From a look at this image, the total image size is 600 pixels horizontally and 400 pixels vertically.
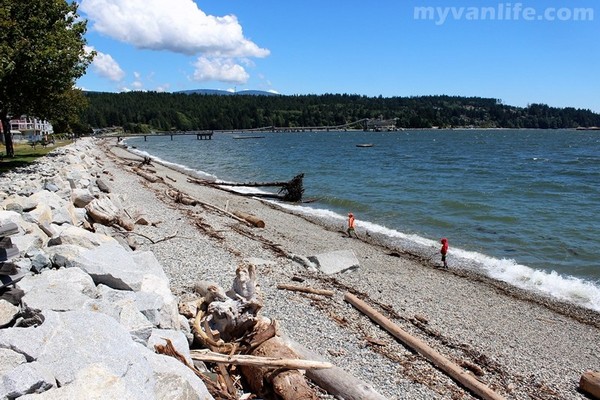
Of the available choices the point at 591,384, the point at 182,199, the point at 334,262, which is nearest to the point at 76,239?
the point at 334,262

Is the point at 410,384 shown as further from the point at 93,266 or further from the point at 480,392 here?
the point at 93,266

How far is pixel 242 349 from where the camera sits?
6.54 metres

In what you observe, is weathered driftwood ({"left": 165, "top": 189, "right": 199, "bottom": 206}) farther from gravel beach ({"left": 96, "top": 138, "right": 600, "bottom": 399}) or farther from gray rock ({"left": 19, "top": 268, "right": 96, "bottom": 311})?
gray rock ({"left": 19, "top": 268, "right": 96, "bottom": 311})

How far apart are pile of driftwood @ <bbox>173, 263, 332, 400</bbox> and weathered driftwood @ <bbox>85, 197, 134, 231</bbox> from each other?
6127 millimetres

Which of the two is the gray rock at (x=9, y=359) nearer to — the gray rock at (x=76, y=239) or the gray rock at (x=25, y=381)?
the gray rock at (x=25, y=381)

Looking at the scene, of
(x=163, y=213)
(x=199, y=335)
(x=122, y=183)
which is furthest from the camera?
(x=122, y=183)

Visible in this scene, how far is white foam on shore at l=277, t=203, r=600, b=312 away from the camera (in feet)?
43.9

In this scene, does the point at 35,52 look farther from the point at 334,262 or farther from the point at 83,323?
the point at 83,323

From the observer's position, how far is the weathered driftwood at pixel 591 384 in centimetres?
774


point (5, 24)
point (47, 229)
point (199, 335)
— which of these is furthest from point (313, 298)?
point (5, 24)

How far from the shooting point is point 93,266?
6848mm

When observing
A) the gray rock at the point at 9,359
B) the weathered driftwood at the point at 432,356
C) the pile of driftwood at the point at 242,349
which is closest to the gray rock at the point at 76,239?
the pile of driftwood at the point at 242,349

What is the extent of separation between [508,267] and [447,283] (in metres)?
3.49

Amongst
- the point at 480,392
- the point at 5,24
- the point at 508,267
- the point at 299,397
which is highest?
the point at 5,24
